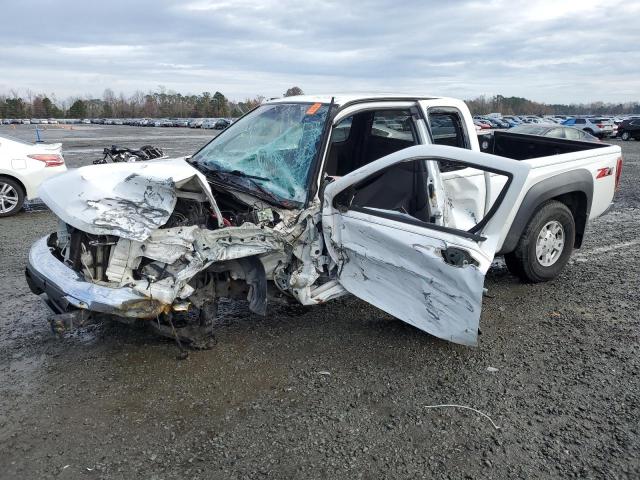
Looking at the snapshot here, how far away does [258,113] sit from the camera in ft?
15.5

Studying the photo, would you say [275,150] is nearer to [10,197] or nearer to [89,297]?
[89,297]

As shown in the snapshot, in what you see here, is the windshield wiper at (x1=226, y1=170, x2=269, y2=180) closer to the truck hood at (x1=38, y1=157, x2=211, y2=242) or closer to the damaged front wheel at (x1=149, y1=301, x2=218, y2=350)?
the truck hood at (x1=38, y1=157, x2=211, y2=242)

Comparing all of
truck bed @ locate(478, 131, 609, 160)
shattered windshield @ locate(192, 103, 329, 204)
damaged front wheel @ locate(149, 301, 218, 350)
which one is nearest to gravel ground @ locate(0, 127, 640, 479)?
damaged front wheel @ locate(149, 301, 218, 350)

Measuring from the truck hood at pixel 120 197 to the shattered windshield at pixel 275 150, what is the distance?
1.86 ft

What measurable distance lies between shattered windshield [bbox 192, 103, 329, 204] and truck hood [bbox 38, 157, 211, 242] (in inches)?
22.3

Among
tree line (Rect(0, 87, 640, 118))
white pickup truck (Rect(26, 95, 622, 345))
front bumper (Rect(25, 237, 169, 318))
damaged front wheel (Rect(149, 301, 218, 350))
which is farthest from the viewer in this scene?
tree line (Rect(0, 87, 640, 118))

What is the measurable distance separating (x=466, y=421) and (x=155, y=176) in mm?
2561

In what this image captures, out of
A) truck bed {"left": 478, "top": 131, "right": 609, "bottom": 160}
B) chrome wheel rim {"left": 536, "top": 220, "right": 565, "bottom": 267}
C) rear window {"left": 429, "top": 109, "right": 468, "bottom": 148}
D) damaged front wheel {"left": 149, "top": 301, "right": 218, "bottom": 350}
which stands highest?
rear window {"left": 429, "top": 109, "right": 468, "bottom": 148}

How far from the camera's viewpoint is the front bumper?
3.09 m

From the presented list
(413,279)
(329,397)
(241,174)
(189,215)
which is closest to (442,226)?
(413,279)

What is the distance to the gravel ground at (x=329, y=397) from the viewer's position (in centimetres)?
262

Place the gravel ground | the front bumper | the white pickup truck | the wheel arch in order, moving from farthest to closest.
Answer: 1. the wheel arch
2. the white pickup truck
3. the front bumper
4. the gravel ground

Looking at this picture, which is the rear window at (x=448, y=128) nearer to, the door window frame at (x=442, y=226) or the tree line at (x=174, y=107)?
the door window frame at (x=442, y=226)

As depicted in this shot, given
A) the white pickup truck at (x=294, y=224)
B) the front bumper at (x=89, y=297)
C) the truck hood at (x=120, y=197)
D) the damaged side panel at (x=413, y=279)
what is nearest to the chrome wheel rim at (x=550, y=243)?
the white pickup truck at (x=294, y=224)
